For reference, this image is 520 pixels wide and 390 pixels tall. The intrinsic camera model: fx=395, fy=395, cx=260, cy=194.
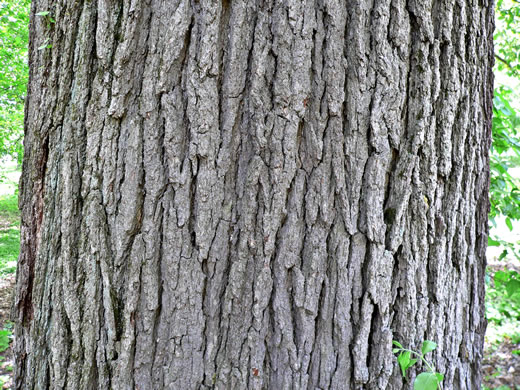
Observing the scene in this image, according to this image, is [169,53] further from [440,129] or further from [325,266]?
[440,129]

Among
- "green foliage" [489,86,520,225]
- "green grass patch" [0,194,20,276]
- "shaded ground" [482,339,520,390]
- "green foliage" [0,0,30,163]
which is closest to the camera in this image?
"green foliage" [489,86,520,225]

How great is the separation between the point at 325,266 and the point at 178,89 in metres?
0.71

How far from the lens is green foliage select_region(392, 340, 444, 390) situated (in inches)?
47.5

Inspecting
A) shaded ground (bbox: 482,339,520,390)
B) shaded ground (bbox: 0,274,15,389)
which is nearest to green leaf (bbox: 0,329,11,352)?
shaded ground (bbox: 0,274,15,389)

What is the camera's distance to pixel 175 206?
→ 123cm

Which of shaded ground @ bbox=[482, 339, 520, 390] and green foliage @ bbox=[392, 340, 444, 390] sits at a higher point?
green foliage @ bbox=[392, 340, 444, 390]

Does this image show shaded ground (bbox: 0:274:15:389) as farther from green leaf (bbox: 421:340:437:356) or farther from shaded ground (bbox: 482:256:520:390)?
shaded ground (bbox: 482:256:520:390)

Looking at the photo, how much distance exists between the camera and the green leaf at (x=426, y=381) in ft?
3.94

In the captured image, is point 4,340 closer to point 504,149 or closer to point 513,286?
point 513,286

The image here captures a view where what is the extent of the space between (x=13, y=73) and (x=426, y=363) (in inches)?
345

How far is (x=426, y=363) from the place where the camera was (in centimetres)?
128

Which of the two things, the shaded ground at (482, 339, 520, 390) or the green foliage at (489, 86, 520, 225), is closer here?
the green foliage at (489, 86, 520, 225)

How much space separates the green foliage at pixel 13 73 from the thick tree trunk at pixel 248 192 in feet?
23.4

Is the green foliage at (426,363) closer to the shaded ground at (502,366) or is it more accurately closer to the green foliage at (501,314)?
the shaded ground at (502,366)
